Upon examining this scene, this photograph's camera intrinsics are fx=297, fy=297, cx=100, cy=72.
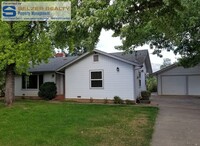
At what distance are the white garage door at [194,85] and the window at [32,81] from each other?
50.8 ft

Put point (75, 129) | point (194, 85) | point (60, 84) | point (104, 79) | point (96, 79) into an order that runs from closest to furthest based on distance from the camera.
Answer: point (75, 129) → point (104, 79) → point (96, 79) → point (60, 84) → point (194, 85)

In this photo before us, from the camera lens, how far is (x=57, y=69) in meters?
25.0

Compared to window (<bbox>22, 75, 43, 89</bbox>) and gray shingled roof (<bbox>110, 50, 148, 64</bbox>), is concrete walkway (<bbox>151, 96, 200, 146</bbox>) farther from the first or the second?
window (<bbox>22, 75, 43, 89</bbox>)

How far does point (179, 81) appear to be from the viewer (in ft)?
105

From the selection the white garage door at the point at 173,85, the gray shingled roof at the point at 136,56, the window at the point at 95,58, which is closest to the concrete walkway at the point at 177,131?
the window at the point at 95,58

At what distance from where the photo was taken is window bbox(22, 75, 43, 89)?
27.2 m

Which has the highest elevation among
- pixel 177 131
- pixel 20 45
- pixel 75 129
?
pixel 20 45

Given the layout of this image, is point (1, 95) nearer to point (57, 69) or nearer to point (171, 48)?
point (57, 69)

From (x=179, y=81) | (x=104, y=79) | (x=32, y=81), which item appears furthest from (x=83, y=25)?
(x=179, y=81)

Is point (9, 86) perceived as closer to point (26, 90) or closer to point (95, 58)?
point (95, 58)

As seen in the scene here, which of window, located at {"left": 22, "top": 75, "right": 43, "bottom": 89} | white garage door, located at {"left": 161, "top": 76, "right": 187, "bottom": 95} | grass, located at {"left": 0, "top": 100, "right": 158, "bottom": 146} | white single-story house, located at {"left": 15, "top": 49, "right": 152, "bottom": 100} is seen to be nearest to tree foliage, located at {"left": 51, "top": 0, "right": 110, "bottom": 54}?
grass, located at {"left": 0, "top": 100, "right": 158, "bottom": 146}

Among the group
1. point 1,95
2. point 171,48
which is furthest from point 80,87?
point 1,95

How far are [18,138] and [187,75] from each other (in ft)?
82.8

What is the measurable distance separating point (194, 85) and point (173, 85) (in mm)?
2260
